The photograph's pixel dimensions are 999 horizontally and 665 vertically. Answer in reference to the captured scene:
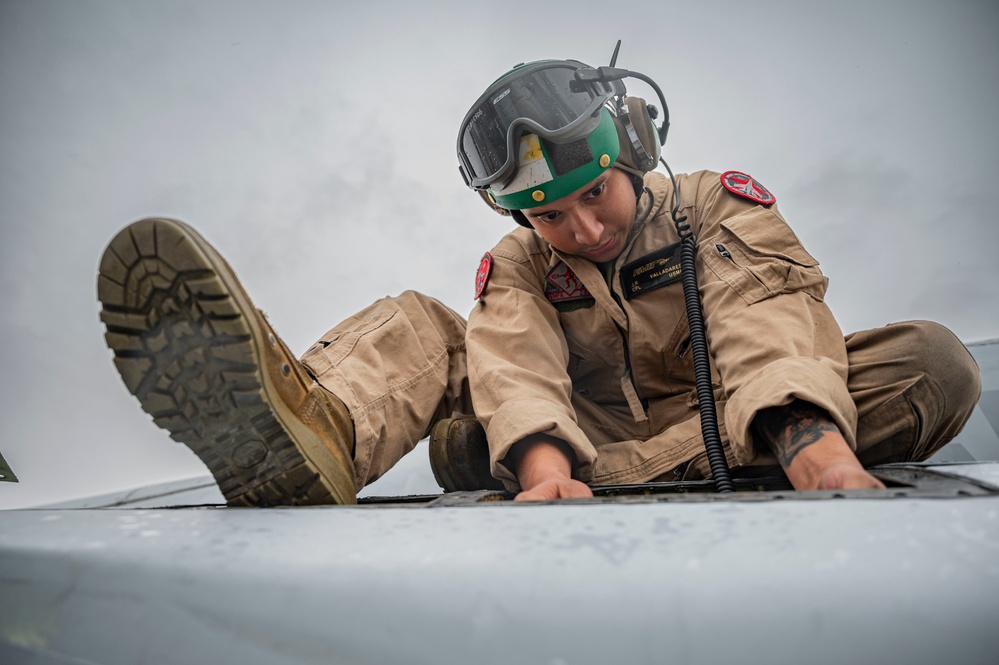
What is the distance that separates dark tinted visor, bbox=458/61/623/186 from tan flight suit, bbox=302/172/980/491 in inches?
9.7

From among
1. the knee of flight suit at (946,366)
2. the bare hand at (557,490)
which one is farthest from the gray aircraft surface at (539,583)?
the knee of flight suit at (946,366)

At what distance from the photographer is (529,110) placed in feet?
3.34

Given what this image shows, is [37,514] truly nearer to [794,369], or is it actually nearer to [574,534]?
Result: [574,534]

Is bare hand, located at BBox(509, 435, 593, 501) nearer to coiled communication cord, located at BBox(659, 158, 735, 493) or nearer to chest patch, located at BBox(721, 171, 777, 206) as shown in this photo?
coiled communication cord, located at BBox(659, 158, 735, 493)

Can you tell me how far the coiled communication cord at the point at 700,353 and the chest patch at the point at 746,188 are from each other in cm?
9

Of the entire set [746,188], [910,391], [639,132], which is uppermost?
[639,132]

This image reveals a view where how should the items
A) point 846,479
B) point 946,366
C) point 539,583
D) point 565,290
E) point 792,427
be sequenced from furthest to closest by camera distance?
point 565,290 → point 946,366 → point 792,427 → point 846,479 → point 539,583

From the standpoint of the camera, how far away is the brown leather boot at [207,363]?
643 millimetres

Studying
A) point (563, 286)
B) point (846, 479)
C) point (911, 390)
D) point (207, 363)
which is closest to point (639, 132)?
point (563, 286)

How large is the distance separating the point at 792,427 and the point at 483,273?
0.68 metres

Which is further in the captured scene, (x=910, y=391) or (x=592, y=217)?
(x=592, y=217)

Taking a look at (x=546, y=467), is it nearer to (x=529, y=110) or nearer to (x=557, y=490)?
(x=557, y=490)

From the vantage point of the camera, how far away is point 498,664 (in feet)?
1.33

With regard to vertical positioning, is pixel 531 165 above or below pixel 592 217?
above
